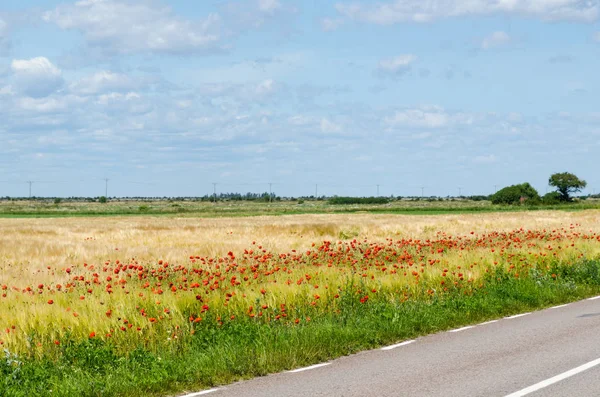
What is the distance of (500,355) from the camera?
36.8 ft

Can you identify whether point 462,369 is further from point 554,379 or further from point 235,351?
point 235,351

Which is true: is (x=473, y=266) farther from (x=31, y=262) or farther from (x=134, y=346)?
(x=31, y=262)

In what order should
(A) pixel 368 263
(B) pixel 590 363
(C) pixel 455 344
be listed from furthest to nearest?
(A) pixel 368 263, (C) pixel 455 344, (B) pixel 590 363

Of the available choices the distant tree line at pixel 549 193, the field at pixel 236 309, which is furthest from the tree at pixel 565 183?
the field at pixel 236 309

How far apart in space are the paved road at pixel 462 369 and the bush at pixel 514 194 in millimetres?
173138

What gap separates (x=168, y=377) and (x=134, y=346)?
6.23 ft

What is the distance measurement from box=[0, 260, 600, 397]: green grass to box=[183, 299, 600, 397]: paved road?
401mm

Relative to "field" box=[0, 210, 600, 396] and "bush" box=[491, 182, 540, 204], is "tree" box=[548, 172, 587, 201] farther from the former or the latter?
"field" box=[0, 210, 600, 396]

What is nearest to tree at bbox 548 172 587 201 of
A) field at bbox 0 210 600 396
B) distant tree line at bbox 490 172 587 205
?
distant tree line at bbox 490 172 587 205

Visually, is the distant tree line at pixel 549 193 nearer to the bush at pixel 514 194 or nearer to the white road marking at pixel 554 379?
the bush at pixel 514 194

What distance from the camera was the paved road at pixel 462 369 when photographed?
30.3 feet

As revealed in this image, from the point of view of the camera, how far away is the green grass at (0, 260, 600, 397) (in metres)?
9.57

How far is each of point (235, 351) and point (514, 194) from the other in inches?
7162

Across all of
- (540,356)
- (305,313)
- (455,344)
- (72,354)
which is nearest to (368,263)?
(305,313)
